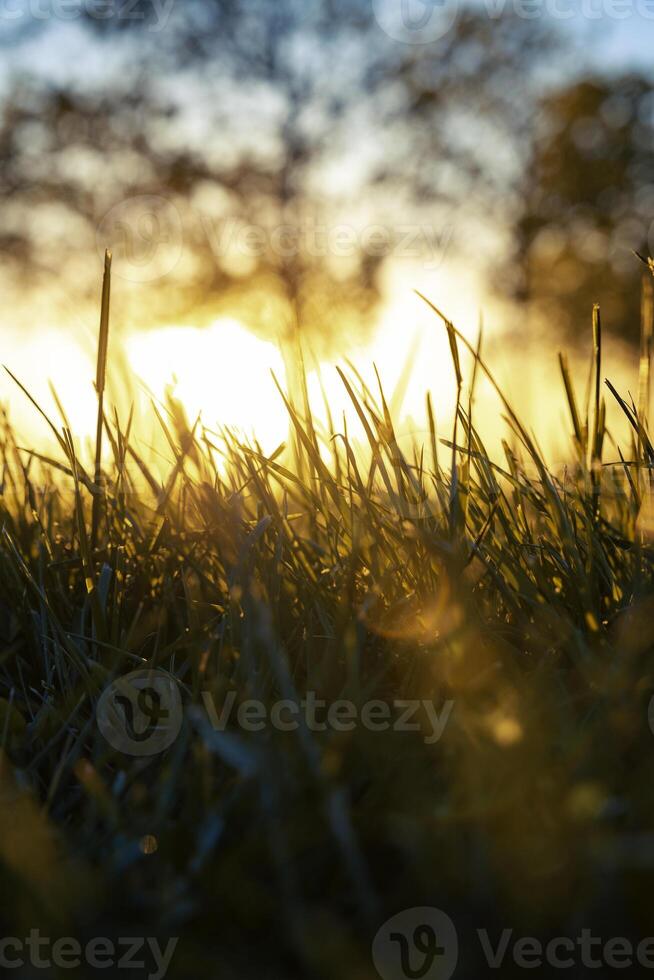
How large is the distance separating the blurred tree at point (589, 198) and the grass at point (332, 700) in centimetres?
1970

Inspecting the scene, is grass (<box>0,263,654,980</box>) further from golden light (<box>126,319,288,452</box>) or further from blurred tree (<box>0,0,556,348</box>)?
blurred tree (<box>0,0,556,348</box>)

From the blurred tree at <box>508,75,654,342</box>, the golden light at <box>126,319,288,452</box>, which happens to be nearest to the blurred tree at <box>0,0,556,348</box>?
the blurred tree at <box>508,75,654,342</box>

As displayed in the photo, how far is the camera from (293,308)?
1221mm

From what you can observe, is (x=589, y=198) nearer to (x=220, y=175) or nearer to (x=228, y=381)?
(x=220, y=175)

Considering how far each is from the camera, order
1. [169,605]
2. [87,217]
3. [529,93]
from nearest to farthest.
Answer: [169,605] → [87,217] → [529,93]

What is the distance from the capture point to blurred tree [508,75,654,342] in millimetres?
19922

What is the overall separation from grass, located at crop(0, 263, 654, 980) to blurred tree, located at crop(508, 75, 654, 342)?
19698mm

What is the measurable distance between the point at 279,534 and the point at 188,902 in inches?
19.3

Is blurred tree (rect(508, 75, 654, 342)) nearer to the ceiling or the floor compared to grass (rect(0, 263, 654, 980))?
nearer to the ceiling

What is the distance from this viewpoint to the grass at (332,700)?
18.4 inches

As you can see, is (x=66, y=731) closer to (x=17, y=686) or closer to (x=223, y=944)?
(x=17, y=686)

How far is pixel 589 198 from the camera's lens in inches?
806

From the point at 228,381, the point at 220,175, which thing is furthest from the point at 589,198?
the point at 228,381

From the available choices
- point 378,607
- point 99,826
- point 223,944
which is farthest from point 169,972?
point 378,607
